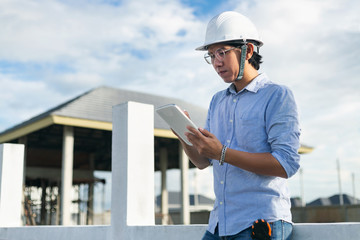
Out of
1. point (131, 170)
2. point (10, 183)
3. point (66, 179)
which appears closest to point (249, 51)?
point (131, 170)

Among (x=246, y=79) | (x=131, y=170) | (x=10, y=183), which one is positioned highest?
(x=246, y=79)

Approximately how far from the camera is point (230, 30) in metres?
2.55

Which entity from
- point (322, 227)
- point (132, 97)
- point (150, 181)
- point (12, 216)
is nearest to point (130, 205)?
point (150, 181)

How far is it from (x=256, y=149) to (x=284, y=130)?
0.67 ft

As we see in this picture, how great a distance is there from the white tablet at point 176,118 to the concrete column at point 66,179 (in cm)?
1557

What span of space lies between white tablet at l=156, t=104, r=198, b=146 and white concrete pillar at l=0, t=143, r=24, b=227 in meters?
6.79

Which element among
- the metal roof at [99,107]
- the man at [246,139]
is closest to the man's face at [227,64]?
the man at [246,139]

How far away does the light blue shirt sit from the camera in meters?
2.31

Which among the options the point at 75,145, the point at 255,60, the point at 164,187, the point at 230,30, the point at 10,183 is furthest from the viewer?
the point at 164,187

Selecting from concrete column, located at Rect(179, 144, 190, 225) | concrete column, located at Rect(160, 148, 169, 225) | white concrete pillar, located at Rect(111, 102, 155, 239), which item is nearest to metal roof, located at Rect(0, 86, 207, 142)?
concrete column, located at Rect(179, 144, 190, 225)

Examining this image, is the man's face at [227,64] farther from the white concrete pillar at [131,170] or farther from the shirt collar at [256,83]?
the white concrete pillar at [131,170]

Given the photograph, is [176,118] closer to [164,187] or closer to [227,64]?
[227,64]

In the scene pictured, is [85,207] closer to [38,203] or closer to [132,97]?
[38,203]

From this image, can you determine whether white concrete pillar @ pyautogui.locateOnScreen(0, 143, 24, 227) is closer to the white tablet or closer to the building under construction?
the white tablet
